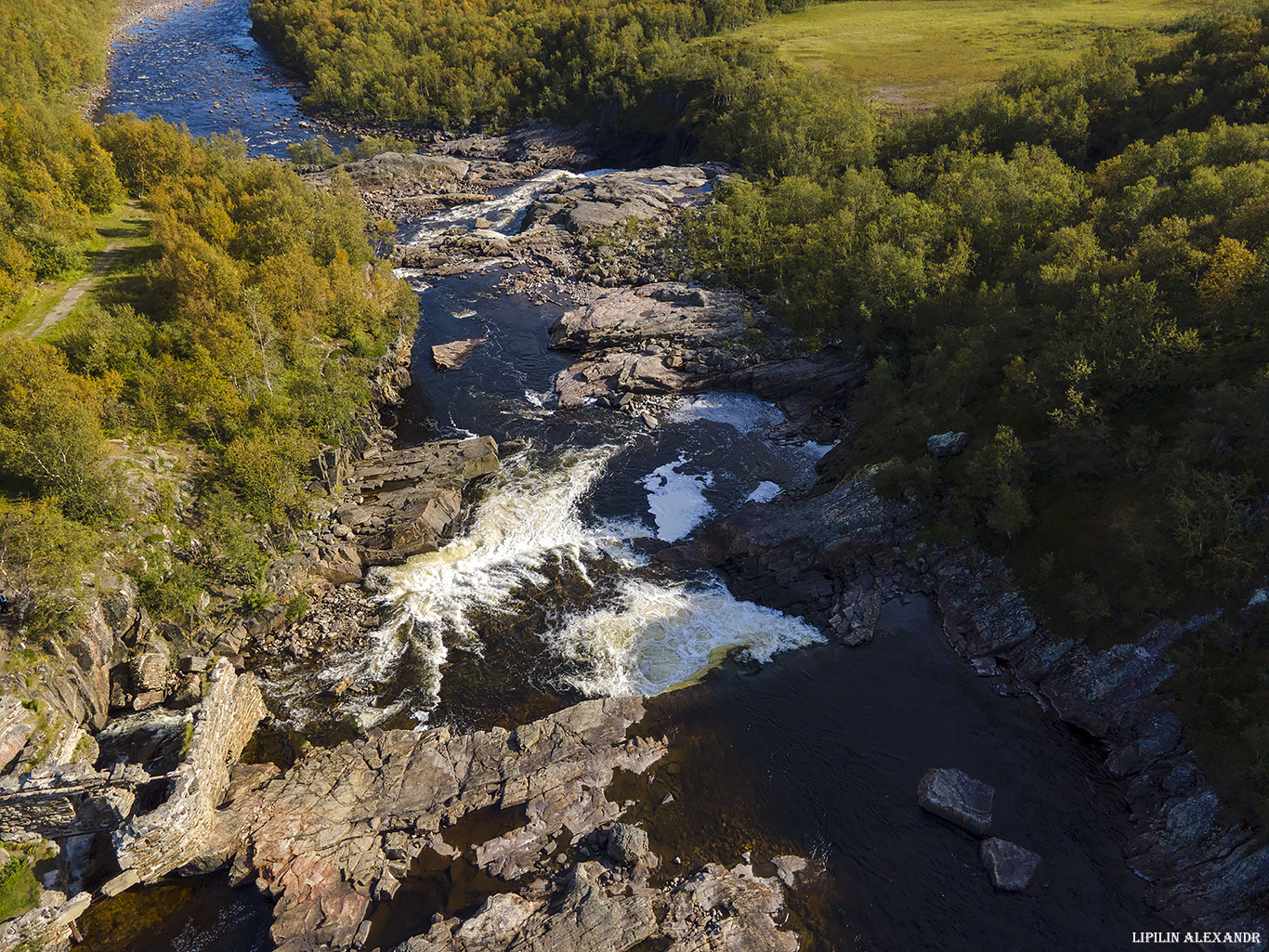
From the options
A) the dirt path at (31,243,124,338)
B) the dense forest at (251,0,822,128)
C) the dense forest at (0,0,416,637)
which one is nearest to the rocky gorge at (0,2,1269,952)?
the dense forest at (0,0,416,637)

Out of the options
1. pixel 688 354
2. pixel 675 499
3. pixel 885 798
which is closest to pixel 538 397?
pixel 688 354

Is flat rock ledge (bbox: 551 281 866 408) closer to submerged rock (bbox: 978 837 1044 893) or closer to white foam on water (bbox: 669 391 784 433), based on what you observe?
white foam on water (bbox: 669 391 784 433)

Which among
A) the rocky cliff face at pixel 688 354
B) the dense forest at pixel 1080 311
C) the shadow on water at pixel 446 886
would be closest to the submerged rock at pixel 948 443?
the dense forest at pixel 1080 311

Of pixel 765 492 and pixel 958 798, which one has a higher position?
pixel 765 492

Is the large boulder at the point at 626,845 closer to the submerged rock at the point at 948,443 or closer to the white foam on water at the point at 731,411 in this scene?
the submerged rock at the point at 948,443

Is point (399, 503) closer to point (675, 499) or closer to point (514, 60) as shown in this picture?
point (675, 499)

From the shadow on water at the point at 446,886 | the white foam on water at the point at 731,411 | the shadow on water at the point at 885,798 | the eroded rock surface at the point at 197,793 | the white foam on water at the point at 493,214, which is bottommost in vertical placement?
the shadow on water at the point at 885,798

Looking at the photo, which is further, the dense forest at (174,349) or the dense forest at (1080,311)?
the dense forest at (174,349)
